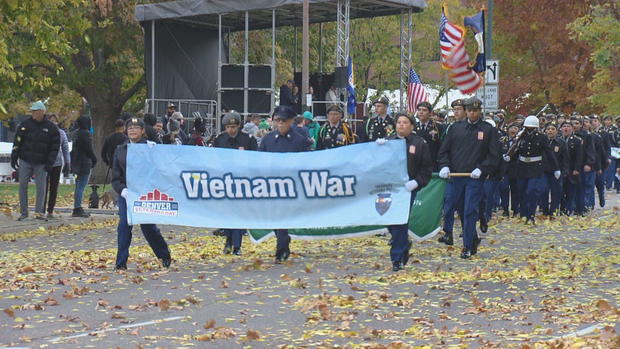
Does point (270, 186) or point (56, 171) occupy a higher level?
point (270, 186)

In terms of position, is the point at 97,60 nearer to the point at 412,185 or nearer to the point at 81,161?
the point at 81,161

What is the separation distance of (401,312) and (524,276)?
9.95 feet

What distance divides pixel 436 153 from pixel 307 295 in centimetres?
801

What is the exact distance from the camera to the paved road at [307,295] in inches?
378

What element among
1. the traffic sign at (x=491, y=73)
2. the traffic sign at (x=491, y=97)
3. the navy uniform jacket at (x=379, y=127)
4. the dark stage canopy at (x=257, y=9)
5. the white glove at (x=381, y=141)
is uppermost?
the dark stage canopy at (x=257, y=9)

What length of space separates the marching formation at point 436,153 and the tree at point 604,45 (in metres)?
9.67

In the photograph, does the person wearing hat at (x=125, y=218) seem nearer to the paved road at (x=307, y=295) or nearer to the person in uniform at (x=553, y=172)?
the paved road at (x=307, y=295)

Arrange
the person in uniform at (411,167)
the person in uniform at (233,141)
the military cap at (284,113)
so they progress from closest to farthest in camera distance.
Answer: the person in uniform at (411,167) < the military cap at (284,113) < the person in uniform at (233,141)

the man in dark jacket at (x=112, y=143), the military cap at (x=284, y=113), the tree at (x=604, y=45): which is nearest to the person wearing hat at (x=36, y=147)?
the man in dark jacket at (x=112, y=143)

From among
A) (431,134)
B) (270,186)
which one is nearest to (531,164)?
(431,134)

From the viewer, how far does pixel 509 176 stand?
→ 75.1 ft

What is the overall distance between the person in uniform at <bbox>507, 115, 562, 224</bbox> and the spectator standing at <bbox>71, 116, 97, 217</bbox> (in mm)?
8110

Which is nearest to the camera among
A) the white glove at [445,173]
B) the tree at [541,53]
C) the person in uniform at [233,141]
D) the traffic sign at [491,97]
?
the white glove at [445,173]

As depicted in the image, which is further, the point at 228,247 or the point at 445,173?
the point at 228,247
